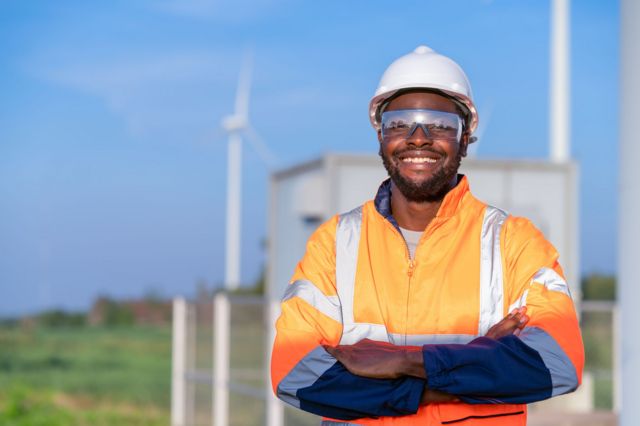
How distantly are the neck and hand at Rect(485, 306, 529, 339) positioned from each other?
0.36 meters

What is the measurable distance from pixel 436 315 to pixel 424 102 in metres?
0.56

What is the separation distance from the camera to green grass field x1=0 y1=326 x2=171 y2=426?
2070cm

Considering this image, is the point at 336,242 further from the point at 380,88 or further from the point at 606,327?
the point at 606,327

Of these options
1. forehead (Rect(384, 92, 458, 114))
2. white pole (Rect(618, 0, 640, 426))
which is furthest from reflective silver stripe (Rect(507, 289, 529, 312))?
white pole (Rect(618, 0, 640, 426))

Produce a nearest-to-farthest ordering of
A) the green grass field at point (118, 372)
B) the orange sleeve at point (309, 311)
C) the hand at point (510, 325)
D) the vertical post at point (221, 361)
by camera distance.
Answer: the hand at point (510, 325) → the orange sleeve at point (309, 311) → the vertical post at point (221, 361) → the green grass field at point (118, 372)

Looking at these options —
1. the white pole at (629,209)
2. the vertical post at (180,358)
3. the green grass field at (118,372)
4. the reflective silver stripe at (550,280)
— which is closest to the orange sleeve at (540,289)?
the reflective silver stripe at (550,280)

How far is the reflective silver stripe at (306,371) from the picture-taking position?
2.92 metres

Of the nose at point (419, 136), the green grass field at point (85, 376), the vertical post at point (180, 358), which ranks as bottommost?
the green grass field at point (85, 376)

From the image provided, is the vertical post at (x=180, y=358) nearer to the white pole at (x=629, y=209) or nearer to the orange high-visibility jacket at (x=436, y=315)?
the white pole at (x=629, y=209)

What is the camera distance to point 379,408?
2.88 m

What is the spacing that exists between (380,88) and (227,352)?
942cm

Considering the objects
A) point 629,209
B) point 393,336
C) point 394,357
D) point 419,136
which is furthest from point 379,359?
point 629,209

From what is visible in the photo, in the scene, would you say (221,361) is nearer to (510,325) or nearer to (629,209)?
(629,209)

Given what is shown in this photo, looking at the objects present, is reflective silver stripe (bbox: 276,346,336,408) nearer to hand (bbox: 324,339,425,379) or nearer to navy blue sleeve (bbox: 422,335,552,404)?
hand (bbox: 324,339,425,379)
